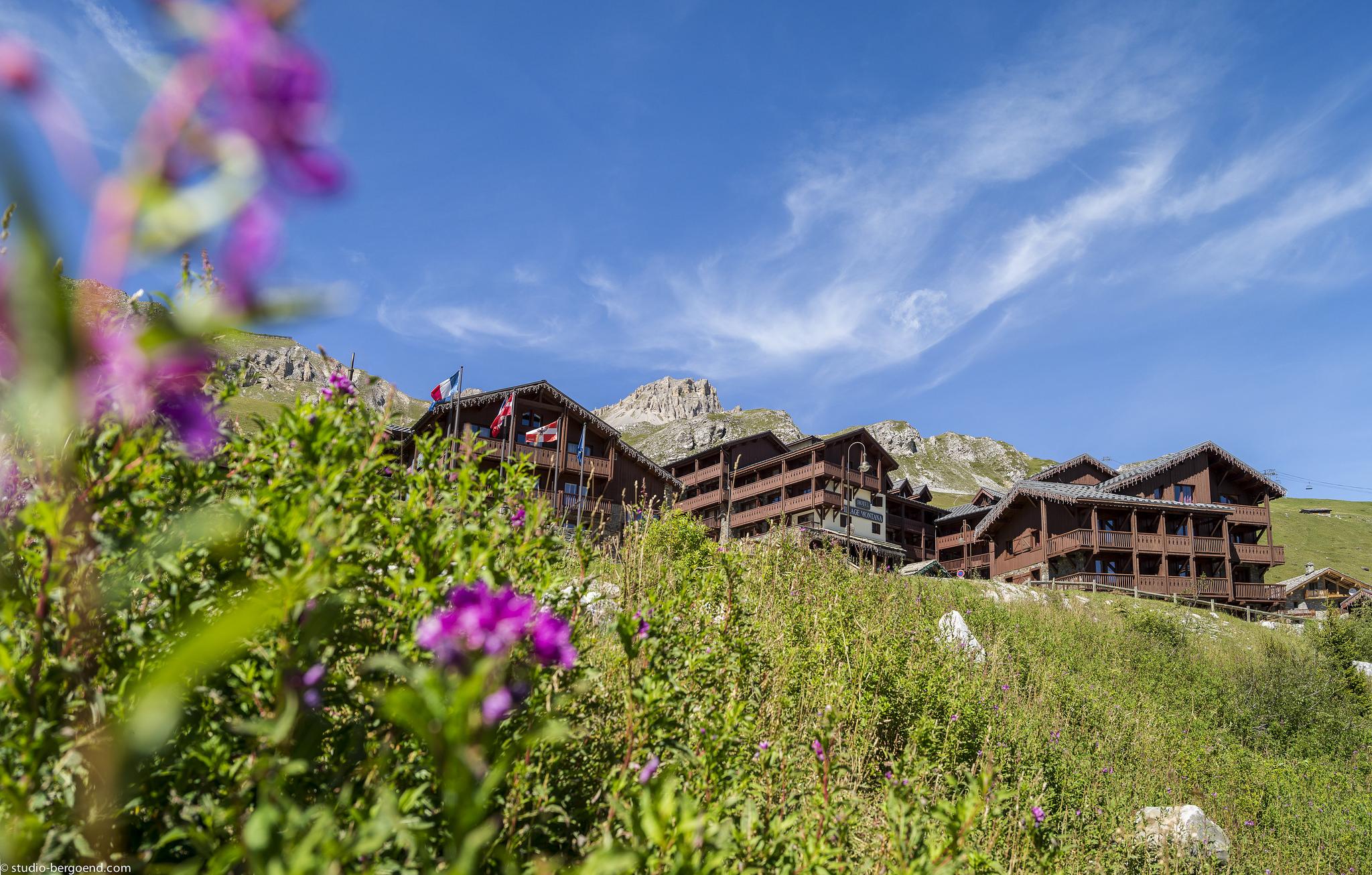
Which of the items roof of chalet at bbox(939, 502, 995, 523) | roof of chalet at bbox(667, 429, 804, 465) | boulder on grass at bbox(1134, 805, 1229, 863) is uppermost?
roof of chalet at bbox(667, 429, 804, 465)

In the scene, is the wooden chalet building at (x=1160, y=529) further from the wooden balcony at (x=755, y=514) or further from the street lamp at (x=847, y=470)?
the wooden balcony at (x=755, y=514)

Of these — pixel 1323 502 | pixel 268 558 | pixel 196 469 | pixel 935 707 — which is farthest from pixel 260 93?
pixel 1323 502

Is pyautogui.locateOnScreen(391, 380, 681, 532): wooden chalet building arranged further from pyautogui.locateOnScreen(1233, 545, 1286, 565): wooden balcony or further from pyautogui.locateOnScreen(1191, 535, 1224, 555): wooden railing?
pyautogui.locateOnScreen(1233, 545, 1286, 565): wooden balcony

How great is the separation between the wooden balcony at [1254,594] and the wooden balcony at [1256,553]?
1.11 meters

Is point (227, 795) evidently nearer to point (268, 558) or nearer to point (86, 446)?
point (268, 558)

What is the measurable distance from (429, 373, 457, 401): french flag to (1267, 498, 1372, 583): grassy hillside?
2755 inches

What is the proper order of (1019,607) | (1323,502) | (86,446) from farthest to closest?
(1323,502)
(1019,607)
(86,446)

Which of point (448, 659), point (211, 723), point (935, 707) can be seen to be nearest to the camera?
point (448, 659)

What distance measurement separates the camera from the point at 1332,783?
1062cm

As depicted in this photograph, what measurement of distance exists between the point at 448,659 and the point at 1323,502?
154 m

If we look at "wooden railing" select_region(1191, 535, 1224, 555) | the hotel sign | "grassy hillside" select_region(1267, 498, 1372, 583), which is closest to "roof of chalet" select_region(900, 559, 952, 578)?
the hotel sign

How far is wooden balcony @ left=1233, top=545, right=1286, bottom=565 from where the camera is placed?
3281 cm

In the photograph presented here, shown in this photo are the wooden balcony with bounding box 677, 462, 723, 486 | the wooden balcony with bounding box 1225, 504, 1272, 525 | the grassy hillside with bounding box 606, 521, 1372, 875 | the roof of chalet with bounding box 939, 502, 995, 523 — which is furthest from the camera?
the wooden balcony with bounding box 677, 462, 723, 486

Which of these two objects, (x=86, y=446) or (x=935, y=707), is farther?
(x=935, y=707)
